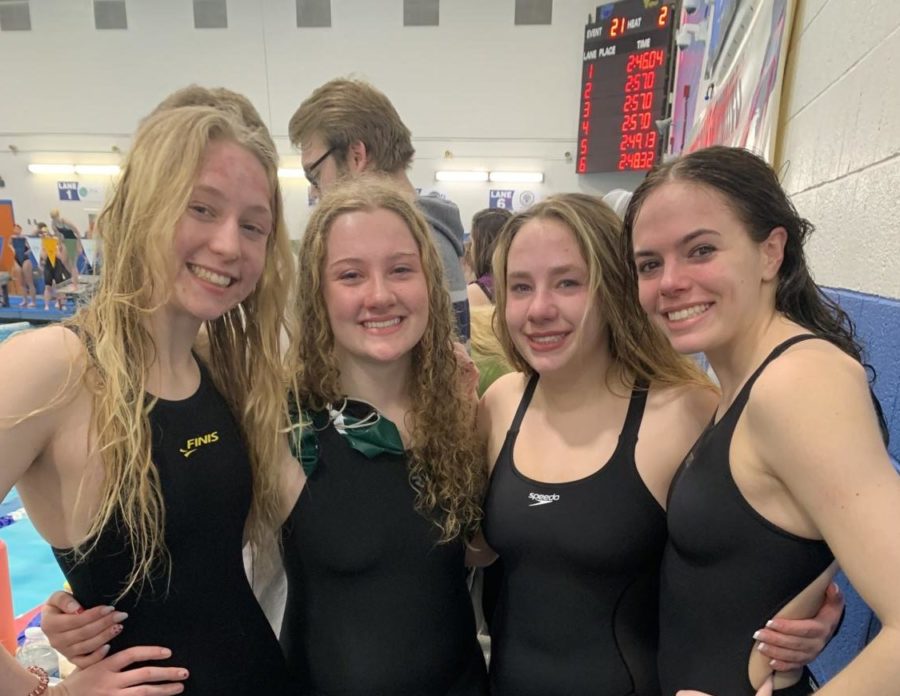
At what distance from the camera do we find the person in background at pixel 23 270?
9.78 m

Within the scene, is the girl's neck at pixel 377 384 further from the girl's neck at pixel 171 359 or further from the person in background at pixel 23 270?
the person in background at pixel 23 270

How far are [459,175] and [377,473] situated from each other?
9908mm

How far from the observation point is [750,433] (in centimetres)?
99

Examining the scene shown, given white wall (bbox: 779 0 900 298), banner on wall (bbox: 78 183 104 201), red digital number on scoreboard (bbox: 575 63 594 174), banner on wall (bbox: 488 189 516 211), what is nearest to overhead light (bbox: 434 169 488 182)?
banner on wall (bbox: 488 189 516 211)

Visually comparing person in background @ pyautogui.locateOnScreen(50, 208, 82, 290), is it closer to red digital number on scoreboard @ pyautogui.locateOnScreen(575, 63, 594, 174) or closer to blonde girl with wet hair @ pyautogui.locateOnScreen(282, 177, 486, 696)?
red digital number on scoreboard @ pyautogui.locateOnScreen(575, 63, 594, 174)

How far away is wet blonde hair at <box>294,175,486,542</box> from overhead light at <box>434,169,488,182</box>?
941cm

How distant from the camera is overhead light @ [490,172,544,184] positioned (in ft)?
34.0

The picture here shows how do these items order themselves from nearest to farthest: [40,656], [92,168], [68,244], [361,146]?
[40,656]
[361,146]
[68,244]
[92,168]

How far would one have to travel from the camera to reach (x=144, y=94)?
11.0 meters

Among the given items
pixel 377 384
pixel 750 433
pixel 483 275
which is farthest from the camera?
pixel 483 275

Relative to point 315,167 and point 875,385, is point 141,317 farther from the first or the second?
point 875,385

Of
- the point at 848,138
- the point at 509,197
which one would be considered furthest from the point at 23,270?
the point at 848,138

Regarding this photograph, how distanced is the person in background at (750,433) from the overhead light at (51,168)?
1304cm

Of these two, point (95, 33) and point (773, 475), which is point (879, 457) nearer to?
point (773, 475)
